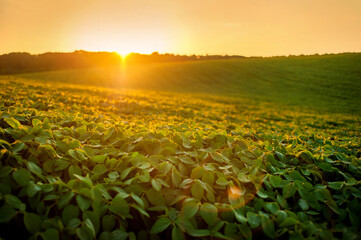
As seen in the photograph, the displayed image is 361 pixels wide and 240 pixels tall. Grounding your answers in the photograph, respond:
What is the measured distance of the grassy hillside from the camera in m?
30.6

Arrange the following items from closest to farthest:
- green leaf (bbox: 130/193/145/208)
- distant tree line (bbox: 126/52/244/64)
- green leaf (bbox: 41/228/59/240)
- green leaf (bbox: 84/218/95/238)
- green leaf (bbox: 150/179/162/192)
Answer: green leaf (bbox: 41/228/59/240)
green leaf (bbox: 84/218/95/238)
green leaf (bbox: 130/193/145/208)
green leaf (bbox: 150/179/162/192)
distant tree line (bbox: 126/52/244/64)

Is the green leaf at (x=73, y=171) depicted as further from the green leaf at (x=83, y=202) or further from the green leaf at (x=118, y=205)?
the green leaf at (x=118, y=205)

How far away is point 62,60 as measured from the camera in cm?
5069

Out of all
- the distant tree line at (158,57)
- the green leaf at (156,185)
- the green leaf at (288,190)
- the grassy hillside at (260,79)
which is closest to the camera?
the green leaf at (156,185)

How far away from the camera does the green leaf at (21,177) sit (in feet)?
5.76

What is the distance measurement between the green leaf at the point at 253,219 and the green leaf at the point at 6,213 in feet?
5.34

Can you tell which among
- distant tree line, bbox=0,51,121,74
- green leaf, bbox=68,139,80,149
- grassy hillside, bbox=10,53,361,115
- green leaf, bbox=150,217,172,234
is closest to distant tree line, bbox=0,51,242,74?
distant tree line, bbox=0,51,121,74

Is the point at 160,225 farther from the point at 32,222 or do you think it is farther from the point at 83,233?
the point at 32,222

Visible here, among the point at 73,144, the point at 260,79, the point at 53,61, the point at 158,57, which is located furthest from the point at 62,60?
the point at 73,144

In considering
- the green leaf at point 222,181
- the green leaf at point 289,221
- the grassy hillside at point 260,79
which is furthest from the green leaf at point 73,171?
the grassy hillside at point 260,79

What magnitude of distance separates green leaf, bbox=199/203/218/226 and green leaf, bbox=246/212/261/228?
0.86 feet

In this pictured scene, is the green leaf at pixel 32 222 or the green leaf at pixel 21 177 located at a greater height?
the green leaf at pixel 21 177

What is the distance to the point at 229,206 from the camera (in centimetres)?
203

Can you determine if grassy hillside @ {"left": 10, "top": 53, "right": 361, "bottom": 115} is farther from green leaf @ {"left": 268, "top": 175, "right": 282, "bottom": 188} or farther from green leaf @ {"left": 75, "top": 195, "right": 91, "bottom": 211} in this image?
green leaf @ {"left": 75, "top": 195, "right": 91, "bottom": 211}
